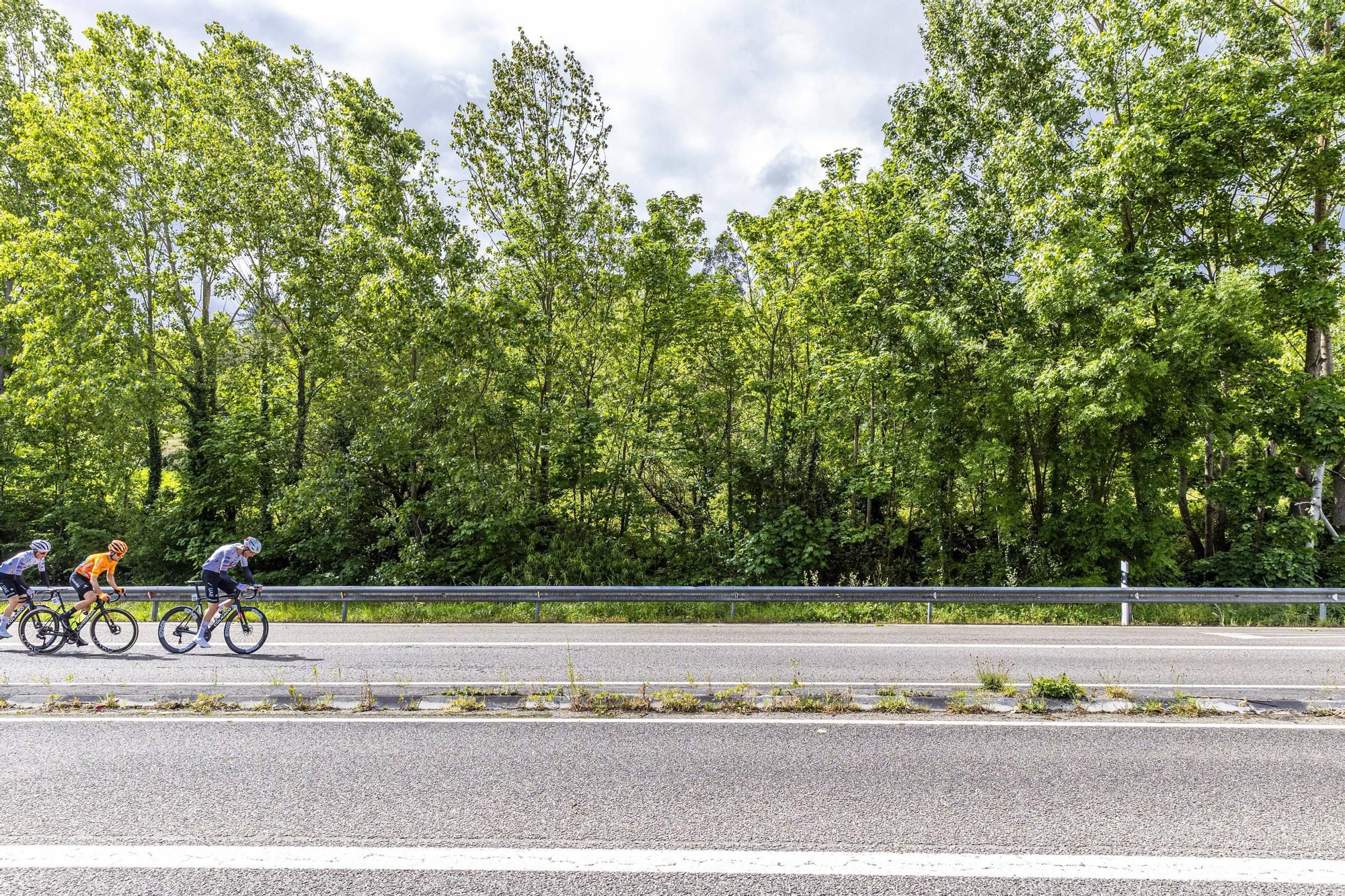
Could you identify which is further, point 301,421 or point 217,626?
point 301,421

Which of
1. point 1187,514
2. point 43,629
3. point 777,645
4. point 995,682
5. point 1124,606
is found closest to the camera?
point 995,682

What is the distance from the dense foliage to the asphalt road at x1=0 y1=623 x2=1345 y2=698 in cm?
439

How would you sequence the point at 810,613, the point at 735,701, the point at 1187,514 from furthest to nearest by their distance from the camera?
the point at 1187,514 < the point at 810,613 < the point at 735,701

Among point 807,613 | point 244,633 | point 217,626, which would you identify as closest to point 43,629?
point 217,626

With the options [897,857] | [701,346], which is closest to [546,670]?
[897,857]

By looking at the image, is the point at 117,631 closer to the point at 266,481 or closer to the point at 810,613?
the point at 266,481

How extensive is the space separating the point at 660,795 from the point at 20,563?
34.7 ft

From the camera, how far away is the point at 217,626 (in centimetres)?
902

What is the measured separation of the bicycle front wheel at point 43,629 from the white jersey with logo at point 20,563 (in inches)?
23.4

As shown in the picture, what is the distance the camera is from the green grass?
12.1 metres

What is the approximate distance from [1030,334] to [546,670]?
12144 millimetres

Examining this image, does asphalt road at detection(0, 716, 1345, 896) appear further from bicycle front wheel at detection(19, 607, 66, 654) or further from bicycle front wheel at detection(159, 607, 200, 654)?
bicycle front wheel at detection(19, 607, 66, 654)

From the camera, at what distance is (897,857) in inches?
134

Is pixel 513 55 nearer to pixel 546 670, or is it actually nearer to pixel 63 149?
pixel 63 149
